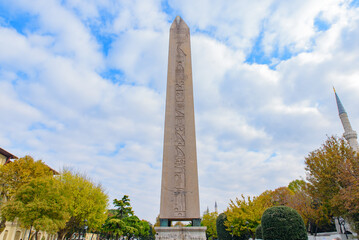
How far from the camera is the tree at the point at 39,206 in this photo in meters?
16.0

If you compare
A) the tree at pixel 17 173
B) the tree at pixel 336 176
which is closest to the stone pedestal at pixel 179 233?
the tree at pixel 336 176

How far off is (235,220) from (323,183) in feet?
30.4

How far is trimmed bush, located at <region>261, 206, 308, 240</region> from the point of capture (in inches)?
503

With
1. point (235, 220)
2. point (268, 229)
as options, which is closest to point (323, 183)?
point (268, 229)

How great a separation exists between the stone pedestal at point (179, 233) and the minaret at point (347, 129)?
33.8m

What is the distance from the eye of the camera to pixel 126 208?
3475 centimetres

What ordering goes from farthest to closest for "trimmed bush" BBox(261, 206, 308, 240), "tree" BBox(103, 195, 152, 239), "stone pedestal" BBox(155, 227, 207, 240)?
"tree" BBox(103, 195, 152, 239) < "trimmed bush" BBox(261, 206, 308, 240) < "stone pedestal" BBox(155, 227, 207, 240)

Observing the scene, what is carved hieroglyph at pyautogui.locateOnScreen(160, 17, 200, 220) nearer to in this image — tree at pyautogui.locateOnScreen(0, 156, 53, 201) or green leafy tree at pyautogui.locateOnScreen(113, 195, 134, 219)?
tree at pyautogui.locateOnScreen(0, 156, 53, 201)

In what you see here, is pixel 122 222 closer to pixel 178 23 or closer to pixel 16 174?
pixel 16 174

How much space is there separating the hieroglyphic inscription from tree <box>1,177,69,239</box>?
1373 cm

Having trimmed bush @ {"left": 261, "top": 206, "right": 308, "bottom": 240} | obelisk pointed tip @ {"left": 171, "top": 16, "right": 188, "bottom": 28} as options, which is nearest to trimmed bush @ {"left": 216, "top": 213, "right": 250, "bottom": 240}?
trimmed bush @ {"left": 261, "top": 206, "right": 308, "bottom": 240}

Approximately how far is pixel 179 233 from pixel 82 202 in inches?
690

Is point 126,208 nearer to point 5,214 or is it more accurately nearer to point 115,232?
point 115,232

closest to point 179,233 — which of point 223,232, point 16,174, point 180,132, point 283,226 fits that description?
point 180,132
